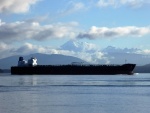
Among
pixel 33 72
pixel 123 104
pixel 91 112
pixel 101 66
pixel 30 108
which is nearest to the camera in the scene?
pixel 91 112

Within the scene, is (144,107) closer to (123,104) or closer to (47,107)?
(123,104)

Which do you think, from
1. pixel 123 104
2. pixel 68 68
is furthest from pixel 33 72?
pixel 123 104

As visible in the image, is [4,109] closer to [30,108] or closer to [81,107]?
[30,108]

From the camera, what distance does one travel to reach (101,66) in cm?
18350

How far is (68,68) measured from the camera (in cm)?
19338

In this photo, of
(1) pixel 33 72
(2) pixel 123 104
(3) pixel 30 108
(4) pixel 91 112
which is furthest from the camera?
(1) pixel 33 72

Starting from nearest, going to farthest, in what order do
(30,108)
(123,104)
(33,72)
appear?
(30,108) < (123,104) < (33,72)

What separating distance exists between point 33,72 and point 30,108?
163m

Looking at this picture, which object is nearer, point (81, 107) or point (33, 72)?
point (81, 107)

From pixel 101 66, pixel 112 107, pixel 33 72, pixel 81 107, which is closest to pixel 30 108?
pixel 81 107

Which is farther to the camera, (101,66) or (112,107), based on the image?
(101,66)

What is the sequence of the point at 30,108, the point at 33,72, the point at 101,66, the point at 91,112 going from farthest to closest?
1. the point at 33,72
2. the point at 101,66
3. the point at 30,108
4. the point at 91,112

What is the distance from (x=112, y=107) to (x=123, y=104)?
9.72 ft

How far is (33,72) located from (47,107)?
162093 mm
